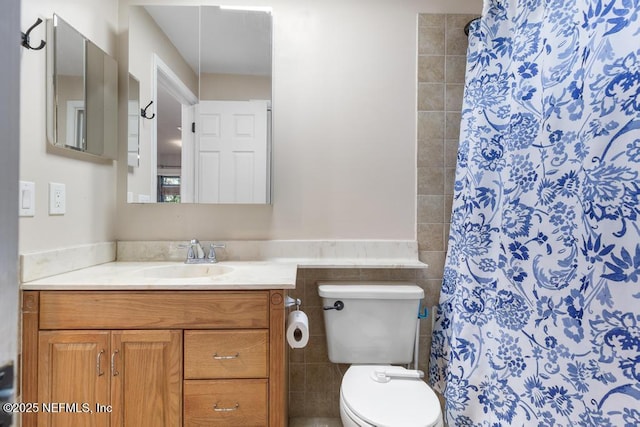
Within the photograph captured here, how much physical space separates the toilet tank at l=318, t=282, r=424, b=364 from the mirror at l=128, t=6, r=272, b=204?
63cm

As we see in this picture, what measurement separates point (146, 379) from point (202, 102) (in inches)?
47.9

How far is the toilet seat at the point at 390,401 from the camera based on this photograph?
1.08 m

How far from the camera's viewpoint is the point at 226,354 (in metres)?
1.13

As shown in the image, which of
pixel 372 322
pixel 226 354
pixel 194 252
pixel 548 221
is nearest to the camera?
pixel 548 221

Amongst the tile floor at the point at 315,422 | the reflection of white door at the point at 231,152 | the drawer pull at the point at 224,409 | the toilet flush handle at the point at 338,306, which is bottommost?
the tile floor at the point at 315,422

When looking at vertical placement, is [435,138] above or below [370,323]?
above

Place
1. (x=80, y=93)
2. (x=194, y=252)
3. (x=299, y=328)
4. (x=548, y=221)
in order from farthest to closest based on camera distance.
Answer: (x=194, y=252) → (x=80, y=93) → (x=299, y=328) → (x=548, y=221)

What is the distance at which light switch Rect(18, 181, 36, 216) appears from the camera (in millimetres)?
1118

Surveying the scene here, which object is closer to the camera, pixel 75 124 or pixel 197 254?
pixel 75 124

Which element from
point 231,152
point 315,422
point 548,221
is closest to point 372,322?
point 315,422

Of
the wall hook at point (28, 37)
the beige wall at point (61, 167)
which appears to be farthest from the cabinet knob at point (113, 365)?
the wall hook at point (28, 37)

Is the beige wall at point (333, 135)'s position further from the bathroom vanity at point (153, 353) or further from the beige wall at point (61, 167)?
the bathroom vanity at point (153, 353)

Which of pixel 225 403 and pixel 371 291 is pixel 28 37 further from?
pixel 371 291

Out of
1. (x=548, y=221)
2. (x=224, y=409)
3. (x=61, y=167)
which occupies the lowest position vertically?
(x=224, y=409)
